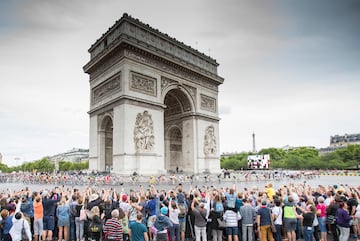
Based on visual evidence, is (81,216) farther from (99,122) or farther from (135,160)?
(99,122)

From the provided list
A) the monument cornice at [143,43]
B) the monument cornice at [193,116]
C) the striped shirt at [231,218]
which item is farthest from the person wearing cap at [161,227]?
the monument cornice at [193,116]

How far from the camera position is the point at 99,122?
2952 cm

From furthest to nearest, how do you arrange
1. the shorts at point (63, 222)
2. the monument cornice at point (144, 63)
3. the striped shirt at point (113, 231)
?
the monument cornice at point (144, 63) < the shorts at point (63, 222) < the striped shirt at point (113, 231)

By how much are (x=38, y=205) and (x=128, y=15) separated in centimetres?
2413

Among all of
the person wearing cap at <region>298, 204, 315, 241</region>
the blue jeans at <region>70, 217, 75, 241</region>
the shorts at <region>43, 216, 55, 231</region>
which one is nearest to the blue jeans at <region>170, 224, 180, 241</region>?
the blue jeans at <region>70, 217, 75, 241</region>

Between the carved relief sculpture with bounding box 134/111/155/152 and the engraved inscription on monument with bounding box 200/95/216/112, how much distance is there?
10677 mm

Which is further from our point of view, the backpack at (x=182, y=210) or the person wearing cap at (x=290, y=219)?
the backpack at (x=182, y=210)

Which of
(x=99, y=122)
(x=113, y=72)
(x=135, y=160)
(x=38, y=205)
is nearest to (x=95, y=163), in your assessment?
(x=99, y=122)

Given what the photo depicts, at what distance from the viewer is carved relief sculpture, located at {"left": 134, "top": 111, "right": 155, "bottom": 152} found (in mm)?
25609

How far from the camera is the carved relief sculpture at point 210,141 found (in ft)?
115

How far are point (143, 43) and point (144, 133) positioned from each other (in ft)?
31.1

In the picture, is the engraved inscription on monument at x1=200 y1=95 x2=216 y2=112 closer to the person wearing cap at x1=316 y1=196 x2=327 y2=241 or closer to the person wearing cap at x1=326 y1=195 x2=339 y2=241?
the person wearing cap at x1=316 y1=196 x2=327 y2=241

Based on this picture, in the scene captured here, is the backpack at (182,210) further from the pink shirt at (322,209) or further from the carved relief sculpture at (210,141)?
the carved relief sculpture at (210,141)

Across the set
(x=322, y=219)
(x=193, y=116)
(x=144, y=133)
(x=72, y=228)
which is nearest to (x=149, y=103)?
(x=144, y=133)
